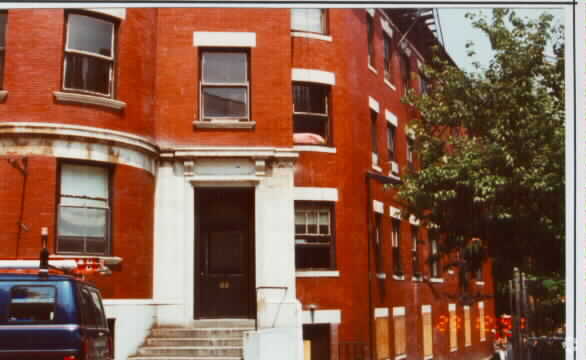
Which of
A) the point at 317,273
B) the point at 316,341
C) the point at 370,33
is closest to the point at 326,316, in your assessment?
the point at 316,341

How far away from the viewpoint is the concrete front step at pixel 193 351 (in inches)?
275

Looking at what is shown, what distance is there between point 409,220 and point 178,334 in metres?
2.56

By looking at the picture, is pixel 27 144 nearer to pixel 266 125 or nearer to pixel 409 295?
pixel 266 125

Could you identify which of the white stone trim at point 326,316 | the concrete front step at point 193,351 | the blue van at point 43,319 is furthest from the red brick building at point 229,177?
the blue van at point 43,319

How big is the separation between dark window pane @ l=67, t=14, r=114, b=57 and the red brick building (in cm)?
1

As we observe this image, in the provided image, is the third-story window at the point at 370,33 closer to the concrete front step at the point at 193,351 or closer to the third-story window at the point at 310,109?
the third-story window at the point at 310,109

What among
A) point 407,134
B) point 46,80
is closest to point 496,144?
point 407,134

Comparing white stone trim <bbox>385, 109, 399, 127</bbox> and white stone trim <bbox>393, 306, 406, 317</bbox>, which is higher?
white stone trim <bbox>385, 109, 399, 127</bbox>

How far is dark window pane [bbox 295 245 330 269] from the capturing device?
7.46 m

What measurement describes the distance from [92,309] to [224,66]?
110 inches

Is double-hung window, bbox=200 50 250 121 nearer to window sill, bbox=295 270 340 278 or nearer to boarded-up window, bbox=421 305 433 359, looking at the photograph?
window sill, bbox=295 270 340 278

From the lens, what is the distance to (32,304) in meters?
6.25

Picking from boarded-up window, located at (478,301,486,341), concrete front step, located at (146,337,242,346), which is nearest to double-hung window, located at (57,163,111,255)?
concrete front step, located at (146,337,242,346)

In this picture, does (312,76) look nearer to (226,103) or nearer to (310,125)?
(310,125)
